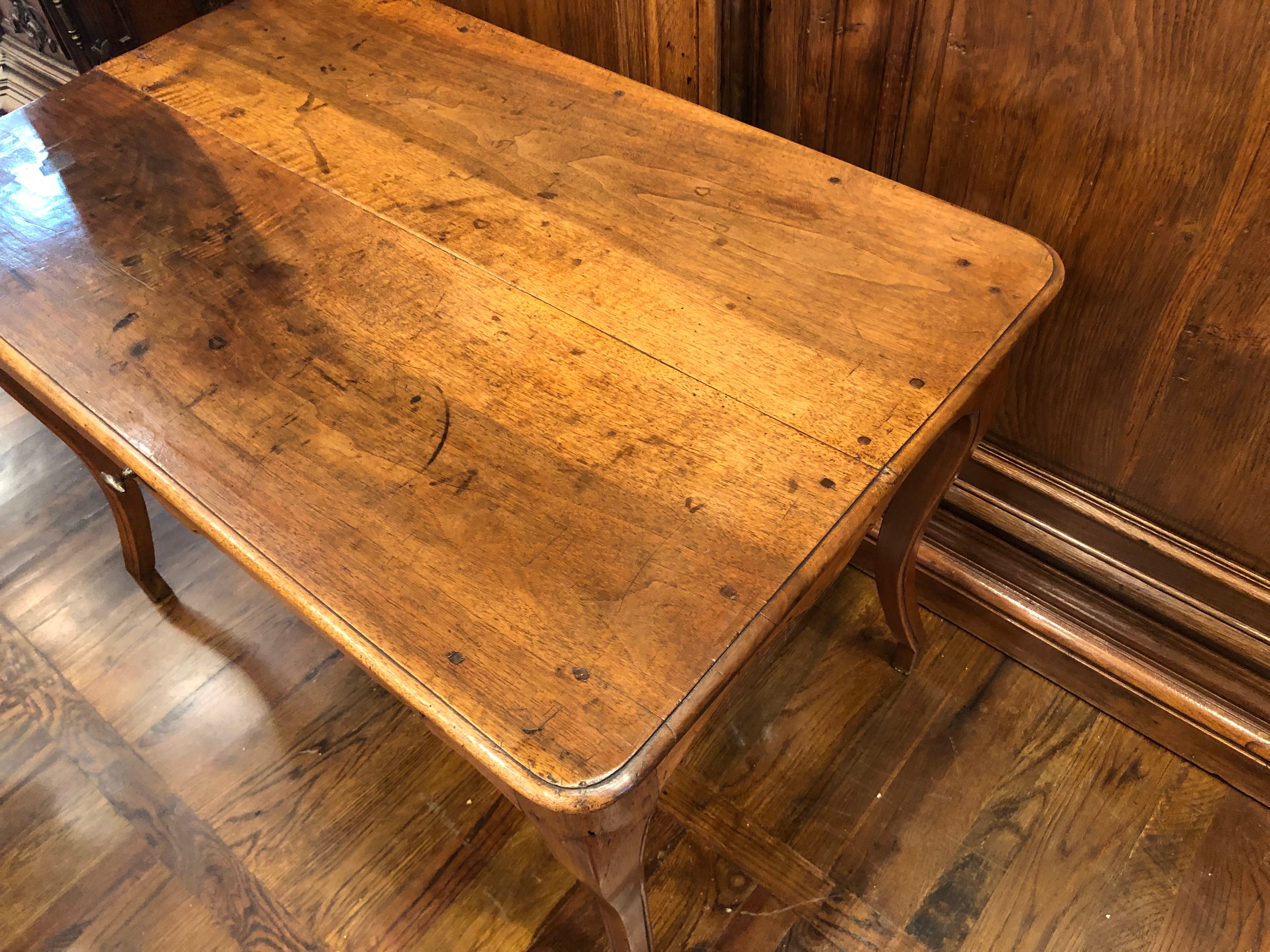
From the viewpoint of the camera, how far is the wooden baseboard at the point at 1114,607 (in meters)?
1.04

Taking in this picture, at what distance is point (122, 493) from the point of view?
1.20 m

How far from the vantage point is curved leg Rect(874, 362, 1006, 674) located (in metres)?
0.84

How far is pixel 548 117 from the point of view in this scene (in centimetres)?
95

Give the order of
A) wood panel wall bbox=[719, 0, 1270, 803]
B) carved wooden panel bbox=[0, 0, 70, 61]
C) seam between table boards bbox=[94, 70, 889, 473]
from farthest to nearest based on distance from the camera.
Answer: carved wooden panel bbox=[0, 0, 70, 61], wood panel wall bbox=[719, 0, 1270, 803], seam between table boards bbox=[94, 70, 889, 473]

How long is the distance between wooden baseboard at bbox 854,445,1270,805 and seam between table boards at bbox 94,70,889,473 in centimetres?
48

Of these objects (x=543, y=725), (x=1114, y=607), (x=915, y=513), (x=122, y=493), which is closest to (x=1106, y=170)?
(x=915, y=513)

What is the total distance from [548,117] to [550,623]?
57 centimetres

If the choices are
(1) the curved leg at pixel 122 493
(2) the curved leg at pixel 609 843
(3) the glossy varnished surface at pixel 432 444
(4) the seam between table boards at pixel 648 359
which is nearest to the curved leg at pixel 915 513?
(4) the seam between table boards at pixel 648 359

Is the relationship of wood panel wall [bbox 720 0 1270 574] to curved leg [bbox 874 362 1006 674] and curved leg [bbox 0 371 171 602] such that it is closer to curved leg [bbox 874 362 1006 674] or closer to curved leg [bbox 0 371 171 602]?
curved leg [bbox 874 362 1006 674]

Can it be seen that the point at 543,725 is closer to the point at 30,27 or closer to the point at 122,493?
the point at 122,493

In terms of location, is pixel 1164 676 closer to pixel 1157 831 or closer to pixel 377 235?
pixel 1157 831

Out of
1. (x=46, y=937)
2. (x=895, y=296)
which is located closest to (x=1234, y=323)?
(x=895, y=296)

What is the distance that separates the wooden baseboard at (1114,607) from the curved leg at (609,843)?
0.66 meters

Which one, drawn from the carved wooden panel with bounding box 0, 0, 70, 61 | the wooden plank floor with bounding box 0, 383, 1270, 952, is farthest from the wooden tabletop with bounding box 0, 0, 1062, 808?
the carved wooden panel with bounding box 0, 0, 70, 61
